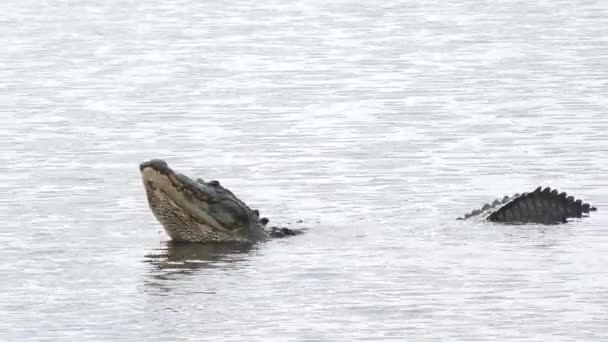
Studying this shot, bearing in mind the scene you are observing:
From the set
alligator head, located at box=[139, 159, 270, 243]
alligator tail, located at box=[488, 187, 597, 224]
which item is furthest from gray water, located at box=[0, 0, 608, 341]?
alligator head, located at box=[139, 159, 270, 243]

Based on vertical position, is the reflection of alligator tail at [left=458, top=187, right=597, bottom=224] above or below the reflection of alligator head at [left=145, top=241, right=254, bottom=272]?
above

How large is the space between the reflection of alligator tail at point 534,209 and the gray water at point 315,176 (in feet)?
0.67

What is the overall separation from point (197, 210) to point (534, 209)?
308cm

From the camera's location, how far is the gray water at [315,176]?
15750 mm

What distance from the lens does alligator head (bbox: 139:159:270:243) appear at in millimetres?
18781

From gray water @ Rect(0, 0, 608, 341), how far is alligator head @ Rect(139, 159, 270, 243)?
31 centimetres

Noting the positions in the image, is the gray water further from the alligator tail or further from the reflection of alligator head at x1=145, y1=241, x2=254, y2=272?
the alligator tail

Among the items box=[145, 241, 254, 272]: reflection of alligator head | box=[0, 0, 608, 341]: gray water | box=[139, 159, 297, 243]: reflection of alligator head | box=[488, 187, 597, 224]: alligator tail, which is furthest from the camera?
box=[488, 187, 597, 224]: alligator tail

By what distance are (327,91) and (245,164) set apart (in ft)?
27.7

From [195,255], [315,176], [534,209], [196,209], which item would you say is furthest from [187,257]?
[315,176]

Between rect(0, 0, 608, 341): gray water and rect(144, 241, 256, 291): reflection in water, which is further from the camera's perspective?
rect(144, 241, 256, 291): reflection in water

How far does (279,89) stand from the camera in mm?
33281

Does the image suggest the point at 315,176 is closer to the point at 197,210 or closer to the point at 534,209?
the point at 534,209

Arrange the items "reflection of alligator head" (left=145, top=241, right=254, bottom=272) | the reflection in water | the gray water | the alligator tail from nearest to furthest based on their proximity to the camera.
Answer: the gray water, the reflection in water, "reflection of alligator head" (left=145, top=241, right=254, bottom=272), the alligator tail
